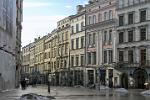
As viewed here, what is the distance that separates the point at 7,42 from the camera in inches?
2331

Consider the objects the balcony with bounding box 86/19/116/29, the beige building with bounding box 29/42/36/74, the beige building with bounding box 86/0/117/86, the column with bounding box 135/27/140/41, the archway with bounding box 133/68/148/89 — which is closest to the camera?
the archway with bounding box 133/68/148/89

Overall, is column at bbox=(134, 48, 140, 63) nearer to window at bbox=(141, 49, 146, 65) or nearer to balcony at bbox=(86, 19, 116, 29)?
window at bbox=(141, 49, 146, 65)

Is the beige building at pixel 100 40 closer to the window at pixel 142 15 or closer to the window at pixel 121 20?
the window at pixel 121 20

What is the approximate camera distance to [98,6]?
90938 millimetres

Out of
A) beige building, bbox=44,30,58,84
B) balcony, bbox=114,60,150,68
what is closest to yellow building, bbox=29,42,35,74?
beige building, bbox=44,30,58,84

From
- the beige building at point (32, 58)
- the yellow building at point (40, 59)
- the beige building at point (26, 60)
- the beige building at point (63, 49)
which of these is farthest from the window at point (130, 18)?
the beige building at point (26, 60)

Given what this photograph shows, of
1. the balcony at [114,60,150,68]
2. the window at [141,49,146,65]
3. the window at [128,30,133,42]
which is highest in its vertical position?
the window at [128,30,133,42]

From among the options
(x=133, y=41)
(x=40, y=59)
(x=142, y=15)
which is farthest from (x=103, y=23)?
(x=40, y=59)

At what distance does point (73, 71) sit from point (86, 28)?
42.0 feet

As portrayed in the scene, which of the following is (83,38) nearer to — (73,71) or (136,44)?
(73,71)

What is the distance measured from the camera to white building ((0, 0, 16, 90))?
5347cm

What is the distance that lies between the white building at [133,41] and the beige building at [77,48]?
17.2 metres

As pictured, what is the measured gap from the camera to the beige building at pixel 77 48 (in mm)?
98500

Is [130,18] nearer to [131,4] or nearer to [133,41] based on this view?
[131,4]
